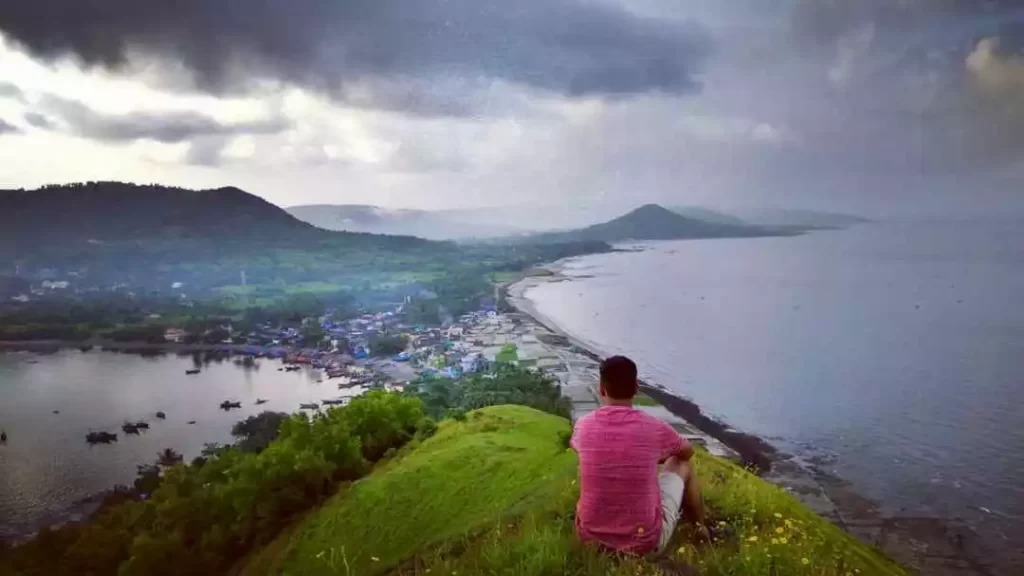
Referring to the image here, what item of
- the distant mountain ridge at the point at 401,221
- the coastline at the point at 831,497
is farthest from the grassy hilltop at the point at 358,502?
the coastline at the point at 831,497

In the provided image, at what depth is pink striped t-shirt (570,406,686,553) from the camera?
2.12 m

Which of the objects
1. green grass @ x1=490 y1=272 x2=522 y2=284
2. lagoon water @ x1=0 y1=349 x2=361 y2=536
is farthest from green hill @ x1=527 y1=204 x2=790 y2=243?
lagoon water @ x1=0 y1=349 x2=361 y2=536

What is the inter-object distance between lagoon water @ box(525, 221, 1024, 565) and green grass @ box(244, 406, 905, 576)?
10.5 ft

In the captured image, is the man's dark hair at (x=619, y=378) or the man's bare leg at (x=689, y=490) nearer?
the man's dark hair at (x=619, y=378)

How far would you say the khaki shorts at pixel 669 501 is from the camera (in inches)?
86.7

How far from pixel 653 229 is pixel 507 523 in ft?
18.6

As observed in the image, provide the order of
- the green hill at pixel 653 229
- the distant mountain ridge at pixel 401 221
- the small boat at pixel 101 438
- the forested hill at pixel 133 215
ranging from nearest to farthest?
1. the small boat at pixel 101 438
2. the forested hill at pixel 133 215
3. the distant mountain ridge at pixel 401 221
4. the green hill at pixel 653 229

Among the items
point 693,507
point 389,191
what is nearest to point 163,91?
point 389,191

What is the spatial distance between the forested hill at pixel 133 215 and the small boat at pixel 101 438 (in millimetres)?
1506

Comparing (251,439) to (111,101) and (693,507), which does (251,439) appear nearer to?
(111,101)

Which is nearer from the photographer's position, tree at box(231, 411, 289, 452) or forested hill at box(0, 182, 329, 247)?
tree at box(231, 411, 289, 452)

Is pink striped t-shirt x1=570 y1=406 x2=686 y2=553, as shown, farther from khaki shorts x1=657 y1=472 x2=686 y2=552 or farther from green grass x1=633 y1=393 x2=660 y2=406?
green grass x1=633 y1=393 x2=660 y2=406

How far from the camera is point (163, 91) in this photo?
5371mm

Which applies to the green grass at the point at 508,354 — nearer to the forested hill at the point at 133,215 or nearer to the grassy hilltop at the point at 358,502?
the grassy hilltop at the point at 358,502
